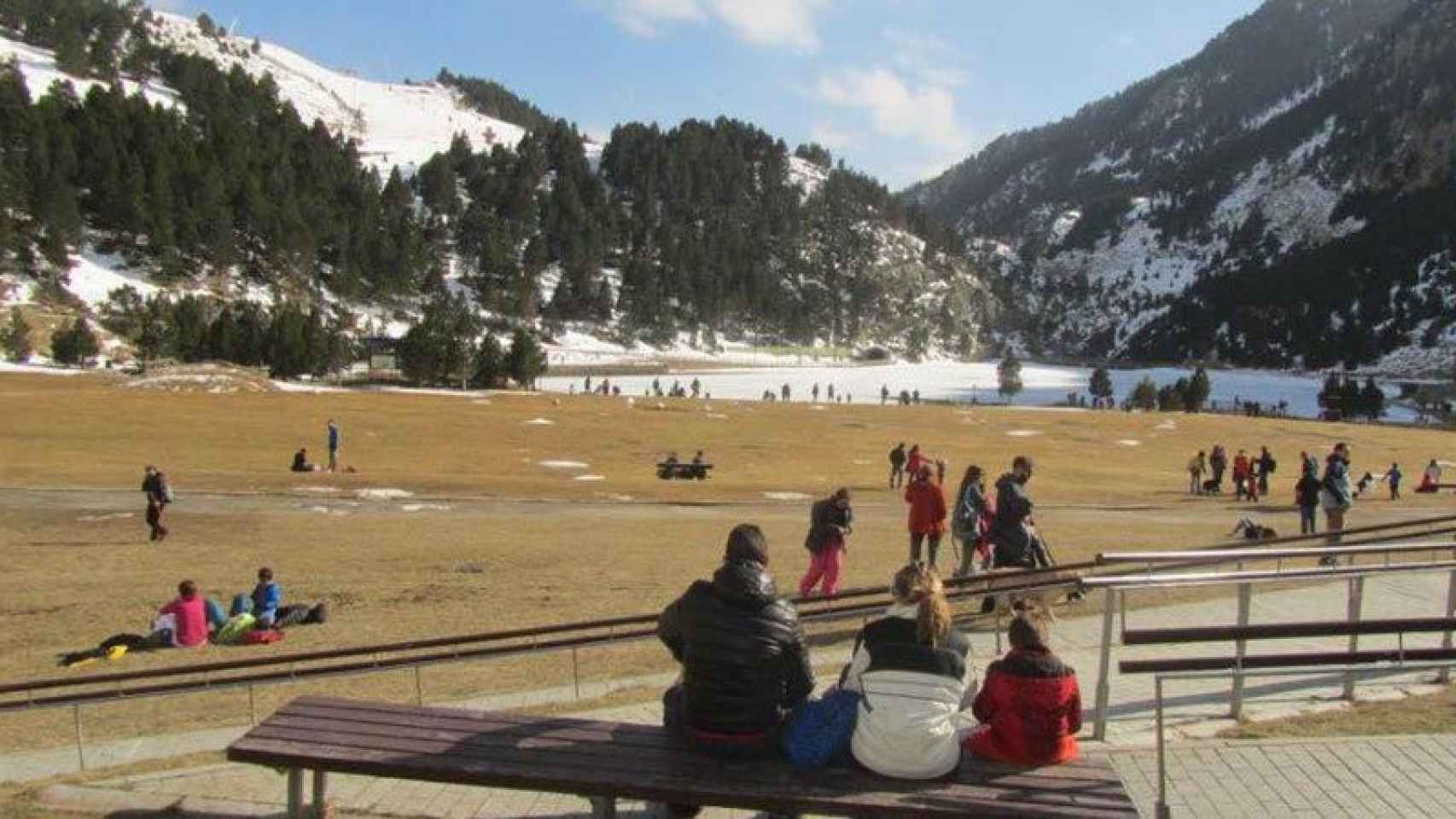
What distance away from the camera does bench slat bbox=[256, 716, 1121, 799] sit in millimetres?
5633

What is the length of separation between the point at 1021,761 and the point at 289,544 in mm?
21917

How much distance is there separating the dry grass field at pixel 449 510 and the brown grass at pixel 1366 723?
6.83 m

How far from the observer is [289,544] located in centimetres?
2420

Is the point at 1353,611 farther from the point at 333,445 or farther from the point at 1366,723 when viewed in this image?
the point at 333,445

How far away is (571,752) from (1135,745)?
4.33 metres

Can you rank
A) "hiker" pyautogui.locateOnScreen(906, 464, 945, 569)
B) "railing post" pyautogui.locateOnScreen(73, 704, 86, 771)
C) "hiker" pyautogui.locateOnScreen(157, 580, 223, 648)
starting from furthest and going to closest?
"hiker" pyautogui.locateOnScreen(906, 464, 945, 569)
"hiker" pyautogui.locateOnScreen(157, 580, 223, 648)
"railing post" pyautogui.locateOnScreen(73, 704, 86, 771)

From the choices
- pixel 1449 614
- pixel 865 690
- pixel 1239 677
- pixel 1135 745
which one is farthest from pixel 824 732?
pixel 1449 614

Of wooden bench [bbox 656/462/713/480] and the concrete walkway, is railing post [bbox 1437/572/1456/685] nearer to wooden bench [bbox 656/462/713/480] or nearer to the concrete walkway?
the concrete walkway

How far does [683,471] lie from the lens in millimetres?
A: 42781

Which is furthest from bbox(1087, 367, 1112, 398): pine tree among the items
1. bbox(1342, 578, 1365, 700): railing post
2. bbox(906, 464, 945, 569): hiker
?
bbox(1342, 578, 1365, 700): railing post

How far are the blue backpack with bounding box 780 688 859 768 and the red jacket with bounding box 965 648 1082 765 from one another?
78 cm

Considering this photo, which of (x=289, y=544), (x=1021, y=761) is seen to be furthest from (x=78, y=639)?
(x=1021, y=761)

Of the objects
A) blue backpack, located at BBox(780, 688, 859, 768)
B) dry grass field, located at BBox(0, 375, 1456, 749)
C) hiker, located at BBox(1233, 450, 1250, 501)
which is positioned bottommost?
dry grass field, located at BBox(0, 375, 1456, 749)

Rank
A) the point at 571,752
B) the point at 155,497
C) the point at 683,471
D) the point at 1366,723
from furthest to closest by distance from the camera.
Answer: the point at 683,471 → the point at 155,497 → the point at 1366,723 → the point at 571,752
